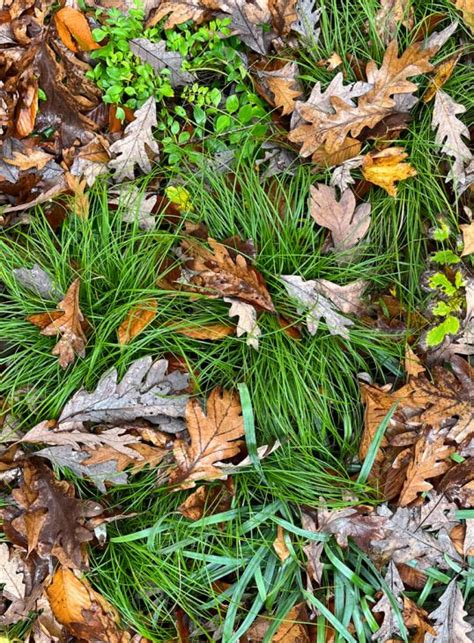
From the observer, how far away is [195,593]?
2.41 m

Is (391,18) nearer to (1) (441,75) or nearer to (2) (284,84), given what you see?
(1) (441,75)

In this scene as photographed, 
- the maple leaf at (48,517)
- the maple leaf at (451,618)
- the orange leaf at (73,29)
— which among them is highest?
the orange leaf at (73,29)

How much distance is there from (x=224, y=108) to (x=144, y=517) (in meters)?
1.76

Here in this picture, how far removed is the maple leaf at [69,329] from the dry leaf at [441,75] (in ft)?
5.43

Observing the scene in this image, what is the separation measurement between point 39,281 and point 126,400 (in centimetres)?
63

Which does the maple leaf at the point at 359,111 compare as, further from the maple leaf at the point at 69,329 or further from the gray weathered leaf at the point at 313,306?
the maple leaf at the point at 69,329

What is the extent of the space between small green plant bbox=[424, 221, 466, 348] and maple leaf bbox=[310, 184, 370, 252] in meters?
0.30

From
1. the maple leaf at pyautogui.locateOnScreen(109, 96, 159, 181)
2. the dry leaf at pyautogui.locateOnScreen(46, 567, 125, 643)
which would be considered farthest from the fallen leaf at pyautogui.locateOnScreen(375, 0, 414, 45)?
the dry leaf at pyautogui.locateOnScreen(46, 567, 125, 643)

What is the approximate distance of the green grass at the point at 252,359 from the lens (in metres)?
2.31

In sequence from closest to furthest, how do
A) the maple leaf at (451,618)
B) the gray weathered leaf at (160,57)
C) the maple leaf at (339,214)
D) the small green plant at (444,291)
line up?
the maple leaf at (451,618), the small green plant at (444,291), the maple leaf at (339,214), the gray weathered leaf at (160,57)

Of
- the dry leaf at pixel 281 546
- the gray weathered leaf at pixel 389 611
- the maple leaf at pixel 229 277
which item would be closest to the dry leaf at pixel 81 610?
the dry leaf at pixel 281 546

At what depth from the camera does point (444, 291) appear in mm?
2342

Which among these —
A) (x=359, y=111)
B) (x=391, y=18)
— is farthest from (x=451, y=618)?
(x=391, y=18)

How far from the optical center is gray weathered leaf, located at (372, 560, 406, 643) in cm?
223
